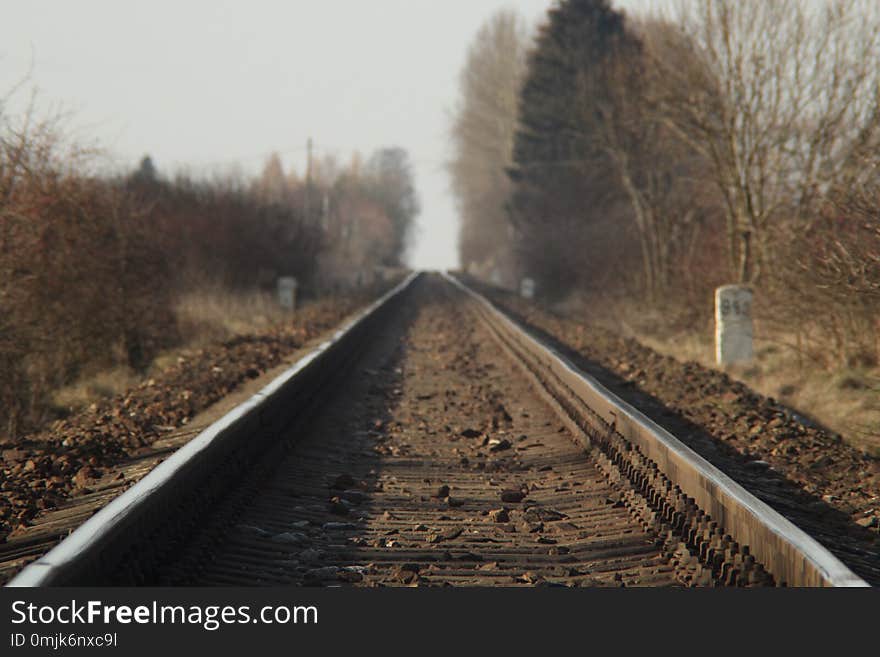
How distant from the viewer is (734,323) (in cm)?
1378

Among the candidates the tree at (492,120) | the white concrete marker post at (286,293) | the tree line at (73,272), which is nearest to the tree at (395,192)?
the tree at (492,120)

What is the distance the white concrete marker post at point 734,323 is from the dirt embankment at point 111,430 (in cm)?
558

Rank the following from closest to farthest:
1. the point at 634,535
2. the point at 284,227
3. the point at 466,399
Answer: the point at 634,535
the point at 466,399
the point at 284,227

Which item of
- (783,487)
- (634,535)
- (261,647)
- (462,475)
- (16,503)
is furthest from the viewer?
(462,475)

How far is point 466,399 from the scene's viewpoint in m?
10.9

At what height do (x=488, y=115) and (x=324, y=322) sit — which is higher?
(x=488, y=115)

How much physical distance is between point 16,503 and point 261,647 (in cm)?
293

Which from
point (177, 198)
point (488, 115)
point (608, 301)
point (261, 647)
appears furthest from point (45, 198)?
point (488, 115)

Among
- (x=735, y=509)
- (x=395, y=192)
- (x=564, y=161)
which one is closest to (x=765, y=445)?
(x=735, y=509)

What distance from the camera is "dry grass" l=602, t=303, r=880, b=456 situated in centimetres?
930

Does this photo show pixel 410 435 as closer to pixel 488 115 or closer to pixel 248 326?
pixel 248 326

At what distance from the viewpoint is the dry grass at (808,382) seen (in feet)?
30.5

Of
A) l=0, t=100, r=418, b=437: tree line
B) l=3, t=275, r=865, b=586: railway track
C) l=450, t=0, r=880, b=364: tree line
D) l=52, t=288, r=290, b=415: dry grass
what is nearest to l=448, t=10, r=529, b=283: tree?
l=450, t=0, r=880, b=364: tree line

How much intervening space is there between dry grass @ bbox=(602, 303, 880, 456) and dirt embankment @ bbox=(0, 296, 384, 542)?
5.41 m
